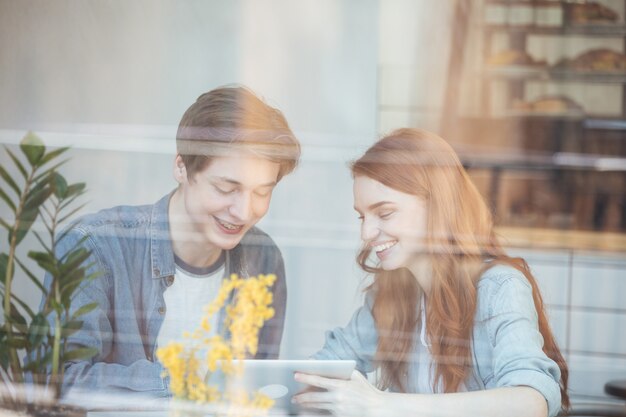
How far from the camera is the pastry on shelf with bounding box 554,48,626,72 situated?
104 inches

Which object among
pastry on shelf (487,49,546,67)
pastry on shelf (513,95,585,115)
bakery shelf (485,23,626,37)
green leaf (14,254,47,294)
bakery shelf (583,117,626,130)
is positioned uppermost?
bakery shelf (485,23,626,37)

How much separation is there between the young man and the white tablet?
2.4 inches

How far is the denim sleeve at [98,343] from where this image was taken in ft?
5.49

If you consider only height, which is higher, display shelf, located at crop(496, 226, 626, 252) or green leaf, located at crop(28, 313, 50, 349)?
display shelf, located at crop(496, 226, 626, 252)

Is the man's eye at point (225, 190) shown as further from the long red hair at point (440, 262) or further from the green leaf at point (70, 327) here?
the green leaf at point (70, 327)

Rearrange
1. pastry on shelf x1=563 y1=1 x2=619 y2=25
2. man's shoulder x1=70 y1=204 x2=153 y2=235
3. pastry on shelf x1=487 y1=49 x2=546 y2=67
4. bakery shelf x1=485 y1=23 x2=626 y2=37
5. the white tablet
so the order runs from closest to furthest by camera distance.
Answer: the white tablet
man's shoulder x1=70 y1=204 x2=153 y2=235
pastry on shelf x1=563 y1=1 x2=619 y2=25
bakery shelf x1=485 y1=23 x2=626 y2=37
pastry on shelf x1=487 y1=49 x2=546 y2=67

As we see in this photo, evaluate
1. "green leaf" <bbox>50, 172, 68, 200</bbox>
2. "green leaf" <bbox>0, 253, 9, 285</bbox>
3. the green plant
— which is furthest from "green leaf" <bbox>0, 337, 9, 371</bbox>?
"green leaf" <bbox>50, 172, 68, 200</bbox>

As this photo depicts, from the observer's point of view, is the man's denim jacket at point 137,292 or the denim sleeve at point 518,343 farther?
the man's denim jacket at point 137,292

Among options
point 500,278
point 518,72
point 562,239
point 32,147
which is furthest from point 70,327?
point 518,72

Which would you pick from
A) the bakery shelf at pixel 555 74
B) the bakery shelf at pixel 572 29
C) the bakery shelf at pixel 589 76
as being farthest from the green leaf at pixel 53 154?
the bakery shelf at pixel 589 76

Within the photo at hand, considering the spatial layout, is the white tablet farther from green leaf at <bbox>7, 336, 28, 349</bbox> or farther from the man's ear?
green leaf at <bbox>7, 336, 28, 349</bbox>

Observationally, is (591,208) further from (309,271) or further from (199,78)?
(199,78)

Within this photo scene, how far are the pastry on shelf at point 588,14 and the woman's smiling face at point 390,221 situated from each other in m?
1.12

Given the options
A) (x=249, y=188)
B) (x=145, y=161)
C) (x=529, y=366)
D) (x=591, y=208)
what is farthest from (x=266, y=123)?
(x=591, y=208)
